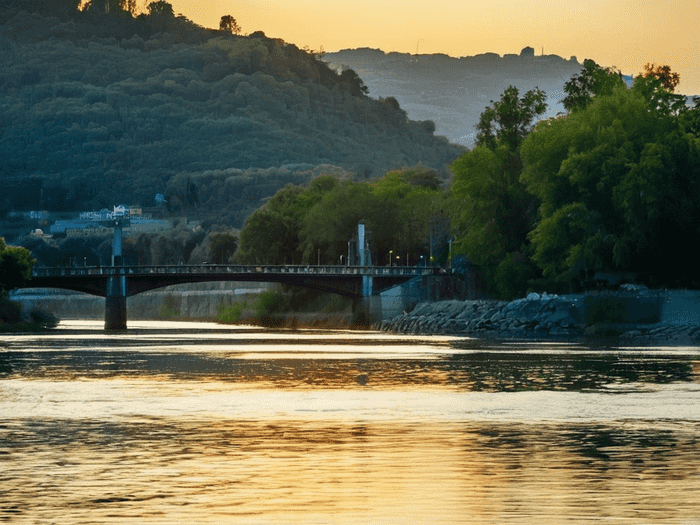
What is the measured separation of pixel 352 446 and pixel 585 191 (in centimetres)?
8805

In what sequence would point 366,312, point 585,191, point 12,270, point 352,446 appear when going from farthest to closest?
1. point 366,312
2. point 12,270
3. point 585,191
4. point 352,446

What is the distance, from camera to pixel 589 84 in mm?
144625

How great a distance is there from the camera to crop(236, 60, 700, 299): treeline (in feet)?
381

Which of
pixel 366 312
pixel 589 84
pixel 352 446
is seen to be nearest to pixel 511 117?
pixel 589 84

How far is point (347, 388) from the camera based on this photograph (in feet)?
180

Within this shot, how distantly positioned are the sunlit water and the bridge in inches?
4060

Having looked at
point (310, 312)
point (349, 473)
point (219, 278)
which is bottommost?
point (349, 473)

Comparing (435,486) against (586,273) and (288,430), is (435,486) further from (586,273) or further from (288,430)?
(586,273)

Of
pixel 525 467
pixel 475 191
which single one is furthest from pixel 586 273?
pixel 525 467

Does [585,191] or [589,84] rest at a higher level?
[589,84]

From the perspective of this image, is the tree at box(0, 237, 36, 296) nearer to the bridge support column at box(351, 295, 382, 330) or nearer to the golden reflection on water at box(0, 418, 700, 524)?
the bridge support column at box(351, 295, 382, 330)

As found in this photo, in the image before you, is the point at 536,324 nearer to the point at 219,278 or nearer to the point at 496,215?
the point at 496,215

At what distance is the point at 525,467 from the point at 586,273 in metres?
94.7

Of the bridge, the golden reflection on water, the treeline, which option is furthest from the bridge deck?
the golden reflection on water
